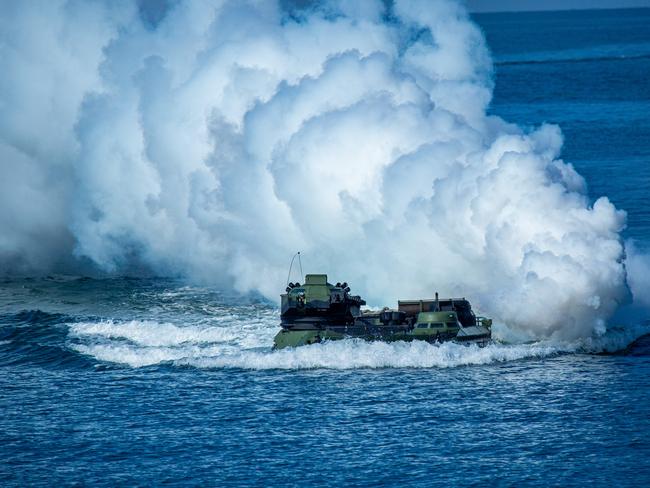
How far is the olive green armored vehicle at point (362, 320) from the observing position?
9331 cm

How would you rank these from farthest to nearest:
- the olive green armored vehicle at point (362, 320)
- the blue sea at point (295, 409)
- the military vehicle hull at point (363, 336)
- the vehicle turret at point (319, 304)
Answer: the vehicle turret at point (319, 304), the olive green armored vehicle at point (362, 320), the military vehicle hull at point (363, 336), the blue sea at point (295, 409)

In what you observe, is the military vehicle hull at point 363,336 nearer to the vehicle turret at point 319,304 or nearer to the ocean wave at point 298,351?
the ocean wave at point 298,351

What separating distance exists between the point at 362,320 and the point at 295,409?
1718 cm

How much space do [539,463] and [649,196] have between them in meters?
77.8

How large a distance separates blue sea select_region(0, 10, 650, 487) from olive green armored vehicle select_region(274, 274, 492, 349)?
150 cm

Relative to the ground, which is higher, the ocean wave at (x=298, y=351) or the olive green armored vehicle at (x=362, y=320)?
the olive green armored vehicle at (x=362, y=320)

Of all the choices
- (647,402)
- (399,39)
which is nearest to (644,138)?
(399,39)

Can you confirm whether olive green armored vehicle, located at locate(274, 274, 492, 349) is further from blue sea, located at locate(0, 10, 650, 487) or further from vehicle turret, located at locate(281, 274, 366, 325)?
blue sea, located at locate(0, 10, 650, 487)

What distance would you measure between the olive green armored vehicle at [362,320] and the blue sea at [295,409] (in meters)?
1.50

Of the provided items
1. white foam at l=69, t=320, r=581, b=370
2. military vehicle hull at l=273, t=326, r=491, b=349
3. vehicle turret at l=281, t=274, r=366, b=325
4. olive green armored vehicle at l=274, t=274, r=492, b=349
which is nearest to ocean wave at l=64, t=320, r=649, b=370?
white foam at l=69, t=320, r=581, b=370

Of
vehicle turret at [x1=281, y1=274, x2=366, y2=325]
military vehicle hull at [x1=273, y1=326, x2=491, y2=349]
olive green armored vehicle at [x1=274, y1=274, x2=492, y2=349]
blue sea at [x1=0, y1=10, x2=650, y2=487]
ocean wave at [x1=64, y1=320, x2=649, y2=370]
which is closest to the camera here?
blue sea at [x1=0, y1=10, x2=650, y2=487]

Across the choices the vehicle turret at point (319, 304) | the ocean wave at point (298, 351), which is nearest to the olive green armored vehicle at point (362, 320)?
the vehicle turret at point (319, 304)

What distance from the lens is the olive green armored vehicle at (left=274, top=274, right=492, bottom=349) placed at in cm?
9331

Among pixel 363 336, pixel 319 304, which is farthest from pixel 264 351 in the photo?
pixel 319 304
